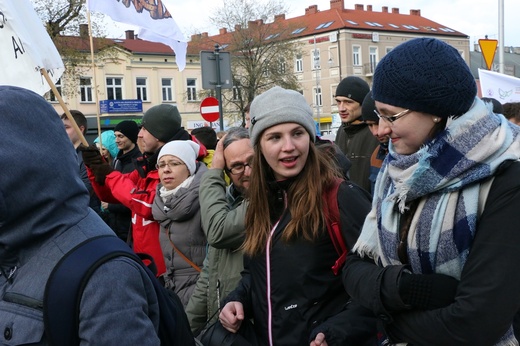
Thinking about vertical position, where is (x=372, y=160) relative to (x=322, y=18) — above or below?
below

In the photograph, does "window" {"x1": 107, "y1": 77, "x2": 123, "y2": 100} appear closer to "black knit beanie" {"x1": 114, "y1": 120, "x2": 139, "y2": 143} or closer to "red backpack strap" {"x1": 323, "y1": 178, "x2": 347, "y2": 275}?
"black knit beanie" {"x1": 114, "y1": 120, "x2": 139, "y2": 143}

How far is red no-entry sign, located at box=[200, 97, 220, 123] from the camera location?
14938 mm

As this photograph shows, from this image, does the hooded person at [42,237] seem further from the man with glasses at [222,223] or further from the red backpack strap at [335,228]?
the man with glasses at [222,223]

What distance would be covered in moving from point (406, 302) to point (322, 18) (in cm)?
6743

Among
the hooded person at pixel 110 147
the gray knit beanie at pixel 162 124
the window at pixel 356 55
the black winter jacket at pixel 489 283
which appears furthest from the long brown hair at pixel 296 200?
the window at pixel 356 55

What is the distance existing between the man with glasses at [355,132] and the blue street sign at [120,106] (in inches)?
1481

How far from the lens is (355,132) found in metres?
5.70

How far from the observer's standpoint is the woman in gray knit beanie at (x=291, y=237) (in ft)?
8.02

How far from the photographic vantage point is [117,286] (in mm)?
1644

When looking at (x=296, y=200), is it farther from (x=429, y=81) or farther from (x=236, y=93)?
(x=236, y=93)

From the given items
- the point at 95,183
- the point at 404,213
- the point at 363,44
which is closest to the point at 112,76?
the point at 363,44

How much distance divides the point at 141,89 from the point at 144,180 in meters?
47.4

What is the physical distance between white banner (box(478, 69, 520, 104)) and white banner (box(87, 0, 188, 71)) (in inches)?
143

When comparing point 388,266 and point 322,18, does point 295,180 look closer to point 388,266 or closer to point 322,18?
point 388,266
